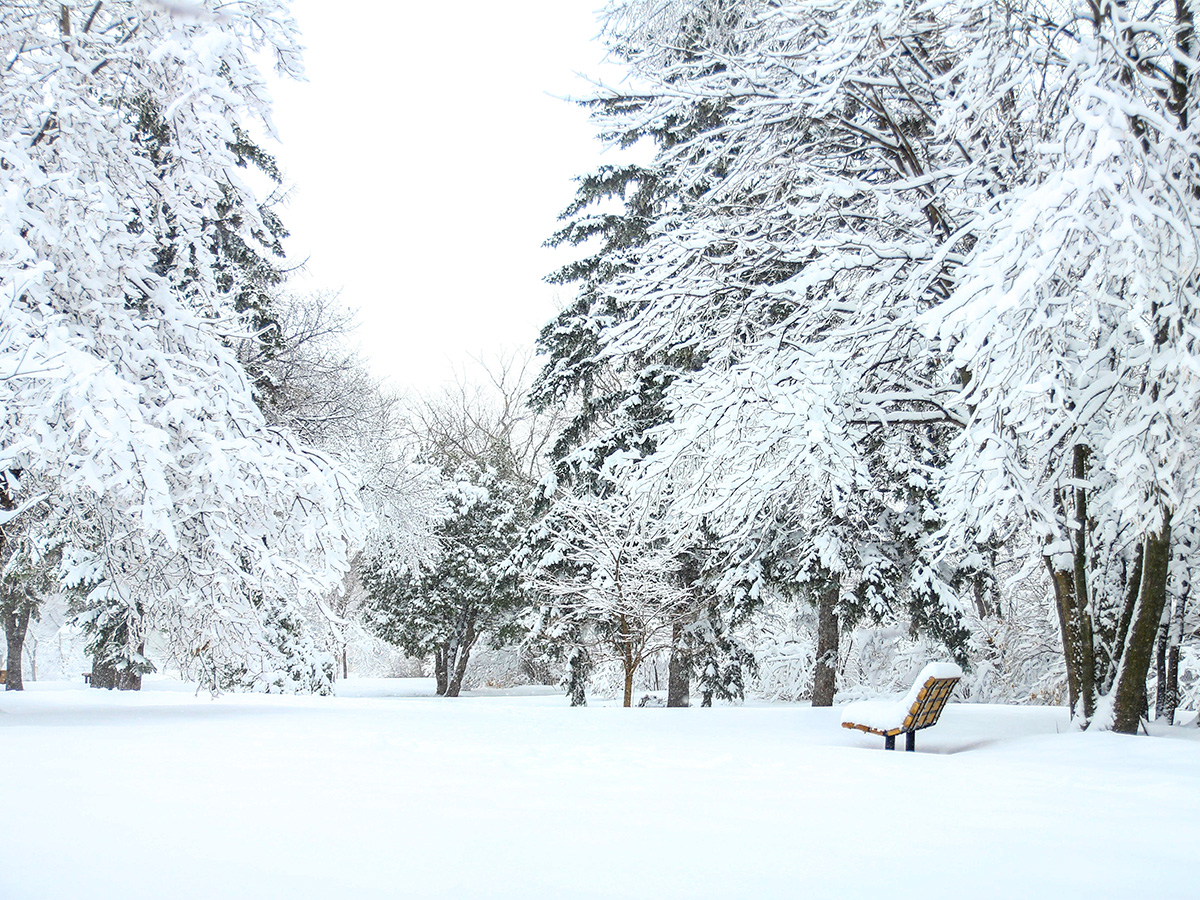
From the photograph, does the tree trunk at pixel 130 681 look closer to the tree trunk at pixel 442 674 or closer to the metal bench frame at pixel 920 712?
the tree trunk at pixel 442 674

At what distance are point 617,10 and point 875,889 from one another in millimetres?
9754

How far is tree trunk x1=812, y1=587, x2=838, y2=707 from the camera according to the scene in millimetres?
11977

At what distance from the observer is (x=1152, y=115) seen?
4574mm

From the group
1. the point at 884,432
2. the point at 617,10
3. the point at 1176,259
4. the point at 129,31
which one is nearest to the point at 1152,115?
the point at 1176,259

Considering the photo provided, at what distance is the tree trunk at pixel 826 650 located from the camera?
12.0 m

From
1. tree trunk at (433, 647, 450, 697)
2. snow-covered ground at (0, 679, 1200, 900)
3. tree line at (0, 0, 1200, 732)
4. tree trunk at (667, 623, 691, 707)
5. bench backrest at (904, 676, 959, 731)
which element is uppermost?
tree line at (0, 0, 1200, 732)

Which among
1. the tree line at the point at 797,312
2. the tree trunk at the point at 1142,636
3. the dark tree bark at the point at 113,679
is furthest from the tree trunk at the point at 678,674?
the dark tree bark at the point at 113,679

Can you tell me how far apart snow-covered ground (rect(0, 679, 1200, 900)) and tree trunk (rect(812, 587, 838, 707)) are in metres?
5.85

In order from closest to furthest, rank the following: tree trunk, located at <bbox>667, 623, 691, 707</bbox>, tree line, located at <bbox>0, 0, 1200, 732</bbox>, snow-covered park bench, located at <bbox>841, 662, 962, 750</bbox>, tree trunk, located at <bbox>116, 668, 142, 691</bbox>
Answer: tree line, located at <bbox>0, 0, 1200, 732</bbox> → snow-covered park bench, located at <bbox>841, 662, 962, 750</bbox> → tree trunk, located at <bbox>667, 623, 691, 707</bbox> → tree trunk, located at <bbox>116, 668, 142, 691</bbox>

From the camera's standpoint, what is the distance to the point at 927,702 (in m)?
5.88

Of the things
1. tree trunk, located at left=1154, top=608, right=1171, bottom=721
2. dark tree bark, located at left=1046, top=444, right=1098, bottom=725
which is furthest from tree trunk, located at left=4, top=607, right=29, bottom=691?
tree trunk, located at left=1154, top=608, right=1171, bottom=721

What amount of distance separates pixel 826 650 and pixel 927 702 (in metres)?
6.52

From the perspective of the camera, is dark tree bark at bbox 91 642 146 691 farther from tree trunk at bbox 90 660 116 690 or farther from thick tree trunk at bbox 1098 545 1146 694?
thick tree trunk at bbox 1098 545 1146 694

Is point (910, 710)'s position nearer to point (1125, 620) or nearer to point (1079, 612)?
point (1079, 612)
